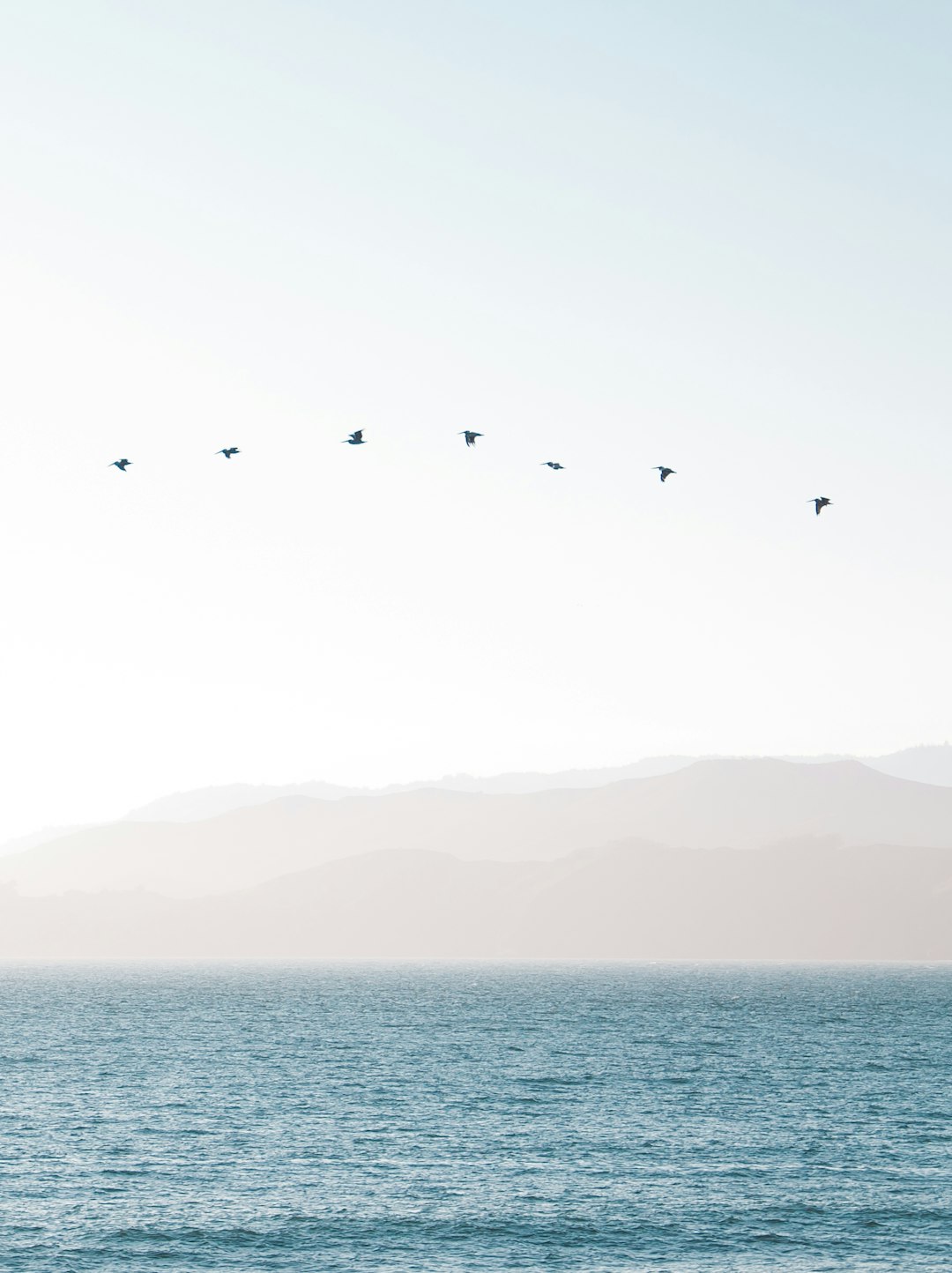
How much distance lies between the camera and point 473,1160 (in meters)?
84.7

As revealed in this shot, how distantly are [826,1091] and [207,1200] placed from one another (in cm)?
6176

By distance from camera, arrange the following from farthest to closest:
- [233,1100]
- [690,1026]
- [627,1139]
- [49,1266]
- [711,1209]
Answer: [690,1026], [233,1100], [627,1139], [711,1209], [49,1266]

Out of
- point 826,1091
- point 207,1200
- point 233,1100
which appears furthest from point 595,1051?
point 207,1200

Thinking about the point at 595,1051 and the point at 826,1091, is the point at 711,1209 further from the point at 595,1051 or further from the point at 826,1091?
the point at 595,1051

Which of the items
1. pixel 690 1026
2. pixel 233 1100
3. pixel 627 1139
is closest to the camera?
pixel 627 1139

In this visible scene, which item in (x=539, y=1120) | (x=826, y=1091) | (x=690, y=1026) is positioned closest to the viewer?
(x=539, y=1120)

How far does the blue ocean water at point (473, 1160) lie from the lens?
213 feet

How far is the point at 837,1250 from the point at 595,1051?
87.9 m

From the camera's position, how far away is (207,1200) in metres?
73.6

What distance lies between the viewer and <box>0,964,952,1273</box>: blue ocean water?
64812 millimetres

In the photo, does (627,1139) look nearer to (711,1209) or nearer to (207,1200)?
(711,1209)

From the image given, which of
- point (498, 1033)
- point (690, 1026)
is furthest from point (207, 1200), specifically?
point (690, 1026)

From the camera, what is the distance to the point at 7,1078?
125m

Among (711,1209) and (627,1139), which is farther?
(627,1139)
